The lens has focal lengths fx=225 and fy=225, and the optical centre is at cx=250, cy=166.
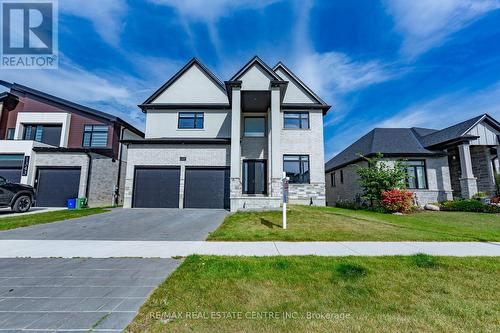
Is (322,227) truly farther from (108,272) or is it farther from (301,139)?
(301,139)

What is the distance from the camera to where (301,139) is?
55.8 ft

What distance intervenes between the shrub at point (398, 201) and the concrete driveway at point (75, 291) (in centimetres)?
1393

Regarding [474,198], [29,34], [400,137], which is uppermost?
[29,34]

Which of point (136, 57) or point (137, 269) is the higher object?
point (136, 57)

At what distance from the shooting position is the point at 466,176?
15906 mm

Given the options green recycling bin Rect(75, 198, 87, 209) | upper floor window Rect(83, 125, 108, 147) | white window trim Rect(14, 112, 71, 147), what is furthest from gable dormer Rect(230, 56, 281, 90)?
white window trim Rect(14, 112, 71, 147)

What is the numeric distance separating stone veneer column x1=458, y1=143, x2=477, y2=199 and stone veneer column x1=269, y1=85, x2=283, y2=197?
13.4 metres

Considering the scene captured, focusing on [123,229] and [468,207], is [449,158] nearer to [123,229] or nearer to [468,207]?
[468,207]

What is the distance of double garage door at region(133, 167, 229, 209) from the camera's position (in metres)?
15.2

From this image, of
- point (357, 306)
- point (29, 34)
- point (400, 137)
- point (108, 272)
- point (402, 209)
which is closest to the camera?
point (357, 306)

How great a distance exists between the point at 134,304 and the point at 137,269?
60.5 inches

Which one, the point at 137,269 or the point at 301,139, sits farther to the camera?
the point at 301,139

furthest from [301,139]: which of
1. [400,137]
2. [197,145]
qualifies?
[400,137]

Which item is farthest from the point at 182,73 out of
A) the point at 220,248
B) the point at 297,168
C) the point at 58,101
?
the point at 220,248
